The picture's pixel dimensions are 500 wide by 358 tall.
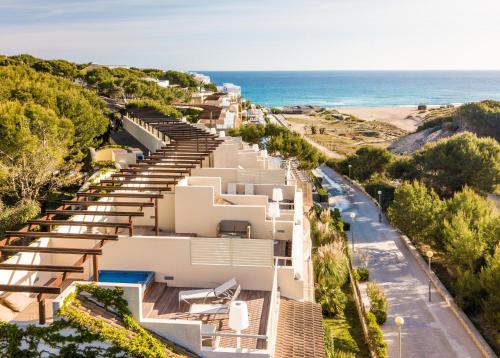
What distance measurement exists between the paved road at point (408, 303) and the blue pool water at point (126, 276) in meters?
8.43

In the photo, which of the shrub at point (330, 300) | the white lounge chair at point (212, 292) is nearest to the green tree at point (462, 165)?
the shrub at point (330, 300)

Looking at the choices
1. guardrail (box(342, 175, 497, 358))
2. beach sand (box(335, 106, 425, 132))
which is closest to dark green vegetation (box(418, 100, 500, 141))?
beach sand (box(335, 106, 425, 132))

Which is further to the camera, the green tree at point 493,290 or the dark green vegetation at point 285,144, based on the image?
the dark green vegetation at point 285,144

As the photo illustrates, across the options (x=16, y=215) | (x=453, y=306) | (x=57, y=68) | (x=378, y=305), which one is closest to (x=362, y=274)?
(x=378, y=305)

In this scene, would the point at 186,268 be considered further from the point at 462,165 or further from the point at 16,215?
the point at 462,165

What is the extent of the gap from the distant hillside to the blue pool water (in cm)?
5326

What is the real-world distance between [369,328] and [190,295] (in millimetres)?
7220

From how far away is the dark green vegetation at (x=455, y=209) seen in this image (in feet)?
58.0

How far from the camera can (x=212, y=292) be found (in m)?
10.6

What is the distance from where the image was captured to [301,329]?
10.4 m

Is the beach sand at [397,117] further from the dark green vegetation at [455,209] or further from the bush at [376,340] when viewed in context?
the bush at [376,340]

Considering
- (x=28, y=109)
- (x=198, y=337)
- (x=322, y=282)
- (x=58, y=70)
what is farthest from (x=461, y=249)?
(x=58, y=70)

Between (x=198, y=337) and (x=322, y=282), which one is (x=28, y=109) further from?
(x=198, y=337)

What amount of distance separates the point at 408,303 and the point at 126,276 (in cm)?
1211
